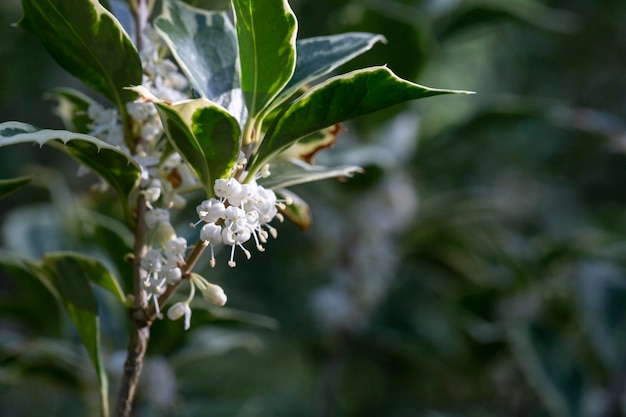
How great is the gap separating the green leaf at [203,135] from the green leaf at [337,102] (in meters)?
0.03

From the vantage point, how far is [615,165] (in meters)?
2.17

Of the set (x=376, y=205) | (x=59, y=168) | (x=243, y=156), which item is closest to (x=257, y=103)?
(x=243, y=156)

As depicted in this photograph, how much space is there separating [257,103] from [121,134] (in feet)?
0.46

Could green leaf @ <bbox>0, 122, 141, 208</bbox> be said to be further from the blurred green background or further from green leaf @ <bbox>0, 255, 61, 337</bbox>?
green leaf @ <bbox>0, 255, 61, 337</bbox>

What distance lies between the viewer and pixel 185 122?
0.54m

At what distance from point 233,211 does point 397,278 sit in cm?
118

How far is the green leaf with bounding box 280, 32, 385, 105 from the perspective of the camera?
636 mm

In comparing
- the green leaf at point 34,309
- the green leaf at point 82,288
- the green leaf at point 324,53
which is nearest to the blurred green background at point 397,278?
the green leaf at point 34,309

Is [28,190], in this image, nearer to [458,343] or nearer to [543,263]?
[458,343]

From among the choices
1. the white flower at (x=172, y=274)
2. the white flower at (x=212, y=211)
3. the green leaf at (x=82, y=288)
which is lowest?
the green leaf at (x=82, y=288)

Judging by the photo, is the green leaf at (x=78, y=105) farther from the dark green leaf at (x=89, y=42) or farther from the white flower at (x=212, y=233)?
the white flower at (x=212, y=233)

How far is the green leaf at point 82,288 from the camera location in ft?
2.29

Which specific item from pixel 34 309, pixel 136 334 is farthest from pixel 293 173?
pixel 34 309

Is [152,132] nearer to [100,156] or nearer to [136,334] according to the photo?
[100,156]
